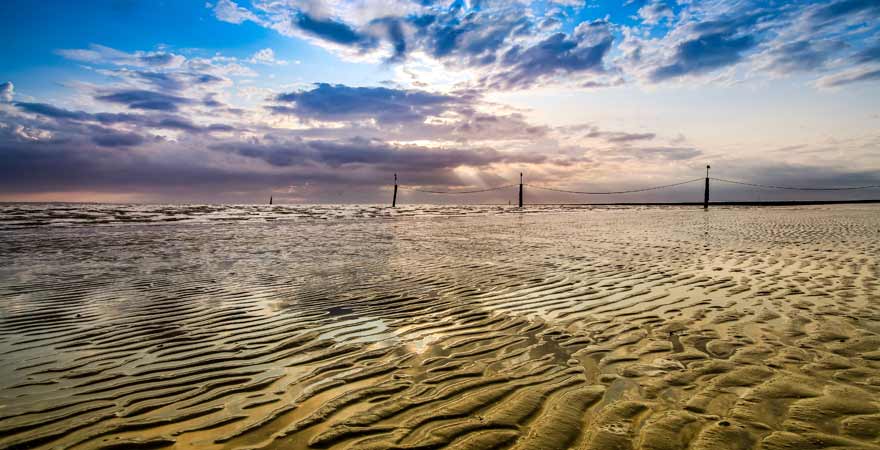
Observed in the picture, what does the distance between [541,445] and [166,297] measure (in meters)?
7.35

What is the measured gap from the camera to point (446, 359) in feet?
15.3

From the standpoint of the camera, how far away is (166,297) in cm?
777

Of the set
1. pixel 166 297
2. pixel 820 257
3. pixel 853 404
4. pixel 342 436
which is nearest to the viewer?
pixel 342 436

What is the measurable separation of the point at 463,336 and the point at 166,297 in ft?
18.5

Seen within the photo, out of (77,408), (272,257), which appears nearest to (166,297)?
(77,408)

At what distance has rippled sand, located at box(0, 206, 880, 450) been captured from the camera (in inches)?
125

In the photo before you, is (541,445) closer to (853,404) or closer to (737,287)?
(853,404)

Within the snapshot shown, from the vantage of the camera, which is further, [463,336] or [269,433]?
[463,336]

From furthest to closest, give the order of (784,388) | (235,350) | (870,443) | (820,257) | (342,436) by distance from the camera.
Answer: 1. (820,257)
2. (235,350)
3. (784,388)
4. (342,436)
5. (870,443)

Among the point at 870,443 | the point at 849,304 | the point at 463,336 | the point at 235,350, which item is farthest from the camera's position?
the point at 849,304

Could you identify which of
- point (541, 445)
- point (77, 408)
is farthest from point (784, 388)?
point (77, 408)

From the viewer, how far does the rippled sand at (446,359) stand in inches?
125

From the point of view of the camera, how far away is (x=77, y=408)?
3.59 meters

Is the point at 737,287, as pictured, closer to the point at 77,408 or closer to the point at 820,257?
the point at 820,257
